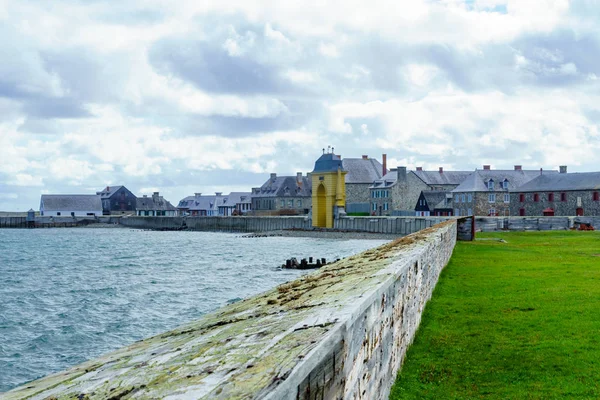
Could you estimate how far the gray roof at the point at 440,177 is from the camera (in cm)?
9250

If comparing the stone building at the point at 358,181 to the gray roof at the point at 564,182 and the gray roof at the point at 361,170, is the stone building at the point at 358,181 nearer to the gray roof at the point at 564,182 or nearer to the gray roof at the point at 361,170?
the gray roof at the point at 361,170

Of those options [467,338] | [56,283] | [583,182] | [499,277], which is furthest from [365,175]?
[467,338]

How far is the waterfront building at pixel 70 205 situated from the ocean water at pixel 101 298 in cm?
8249

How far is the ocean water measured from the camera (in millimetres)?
15750

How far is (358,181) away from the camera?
97.1 m

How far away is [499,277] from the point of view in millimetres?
15219

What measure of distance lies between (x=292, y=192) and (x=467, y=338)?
321ft

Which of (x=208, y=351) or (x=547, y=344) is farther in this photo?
(x=547, y=344)

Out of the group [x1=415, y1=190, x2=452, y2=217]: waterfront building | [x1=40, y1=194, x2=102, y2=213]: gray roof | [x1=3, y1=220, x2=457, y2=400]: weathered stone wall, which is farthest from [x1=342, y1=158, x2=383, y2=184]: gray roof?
[x1=3, y1=220, x2=457, y2=400]: weathered stone wall

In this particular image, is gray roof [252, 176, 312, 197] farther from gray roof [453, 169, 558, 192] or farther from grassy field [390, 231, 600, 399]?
grassy field [390, 231, 600, 399]

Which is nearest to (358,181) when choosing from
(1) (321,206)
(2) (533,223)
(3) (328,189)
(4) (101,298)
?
(1) (321,206)

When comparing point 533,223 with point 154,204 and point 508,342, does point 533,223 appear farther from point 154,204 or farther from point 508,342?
point 154,204

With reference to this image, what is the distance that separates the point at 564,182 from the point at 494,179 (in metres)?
10.2

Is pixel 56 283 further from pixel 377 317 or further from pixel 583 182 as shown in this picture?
pixel 583 182
